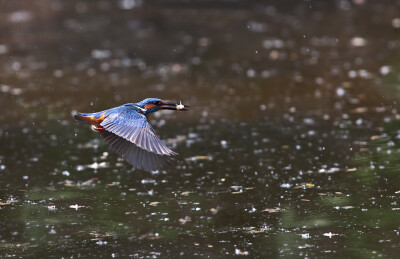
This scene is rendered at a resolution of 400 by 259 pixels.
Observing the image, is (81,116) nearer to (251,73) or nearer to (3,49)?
(251,73)

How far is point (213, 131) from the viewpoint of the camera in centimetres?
854

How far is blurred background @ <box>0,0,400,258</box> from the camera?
17.9 ft

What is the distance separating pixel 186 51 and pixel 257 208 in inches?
291

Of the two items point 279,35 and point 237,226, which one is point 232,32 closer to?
point 279,35

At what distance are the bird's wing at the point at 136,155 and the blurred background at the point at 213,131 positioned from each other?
497 millimetres

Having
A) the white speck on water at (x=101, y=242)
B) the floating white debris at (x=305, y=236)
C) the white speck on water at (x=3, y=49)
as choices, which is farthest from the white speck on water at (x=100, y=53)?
the floating white debris at (x=305, y=236)

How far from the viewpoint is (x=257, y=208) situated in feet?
19.5

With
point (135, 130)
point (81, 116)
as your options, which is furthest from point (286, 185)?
point (81, 116)

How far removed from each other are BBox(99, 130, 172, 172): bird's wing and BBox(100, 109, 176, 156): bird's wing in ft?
0.48

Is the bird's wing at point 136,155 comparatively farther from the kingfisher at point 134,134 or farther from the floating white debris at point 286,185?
the floating white debris at point 286,185

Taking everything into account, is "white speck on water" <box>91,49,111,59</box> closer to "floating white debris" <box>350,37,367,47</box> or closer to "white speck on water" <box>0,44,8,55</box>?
"white speck on water" <box>0,44,8,55</box>

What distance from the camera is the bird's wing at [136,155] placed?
5.55 metres

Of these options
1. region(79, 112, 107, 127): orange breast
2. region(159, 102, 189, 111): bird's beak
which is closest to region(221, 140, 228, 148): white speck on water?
region(159, 102, 189, 111): bird's beak

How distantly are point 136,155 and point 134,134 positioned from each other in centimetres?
23
